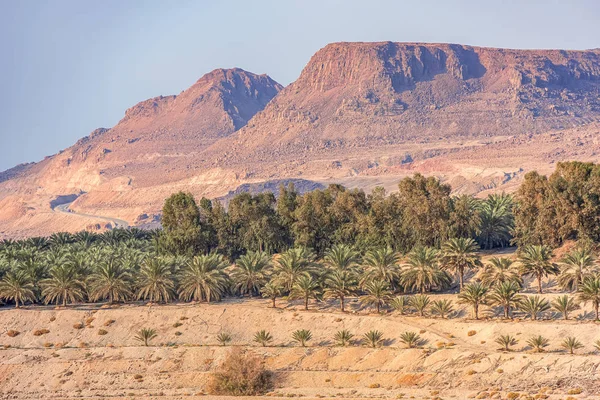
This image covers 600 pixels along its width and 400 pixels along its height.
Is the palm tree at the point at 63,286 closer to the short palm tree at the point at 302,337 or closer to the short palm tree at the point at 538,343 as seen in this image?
the short palm tree at the point at 302,337

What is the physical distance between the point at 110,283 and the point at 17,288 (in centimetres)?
842

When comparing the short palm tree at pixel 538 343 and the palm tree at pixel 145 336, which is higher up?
the palm tree at pixel 145 336

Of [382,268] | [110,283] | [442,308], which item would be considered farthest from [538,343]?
[110,283]

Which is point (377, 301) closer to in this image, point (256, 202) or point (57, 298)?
point (57, 298)

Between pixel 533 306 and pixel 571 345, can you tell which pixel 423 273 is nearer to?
pixel 533 306

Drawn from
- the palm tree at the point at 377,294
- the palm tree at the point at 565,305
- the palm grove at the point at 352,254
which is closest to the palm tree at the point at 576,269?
the palm grove at the point at 352,254

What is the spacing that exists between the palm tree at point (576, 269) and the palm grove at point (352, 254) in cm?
12

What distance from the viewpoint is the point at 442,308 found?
257ft

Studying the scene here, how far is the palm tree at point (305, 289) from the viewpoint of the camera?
8325 cm

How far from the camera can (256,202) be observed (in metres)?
115

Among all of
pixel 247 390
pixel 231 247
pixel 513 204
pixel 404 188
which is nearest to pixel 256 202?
pixel 231 247

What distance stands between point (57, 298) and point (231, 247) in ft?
97.1

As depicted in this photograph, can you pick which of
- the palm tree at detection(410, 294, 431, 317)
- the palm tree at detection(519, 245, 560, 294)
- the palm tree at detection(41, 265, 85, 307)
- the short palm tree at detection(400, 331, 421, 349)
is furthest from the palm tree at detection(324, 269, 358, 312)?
the palm tree at detection(41, 265, 85, 307)

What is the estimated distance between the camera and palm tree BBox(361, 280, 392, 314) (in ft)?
267
